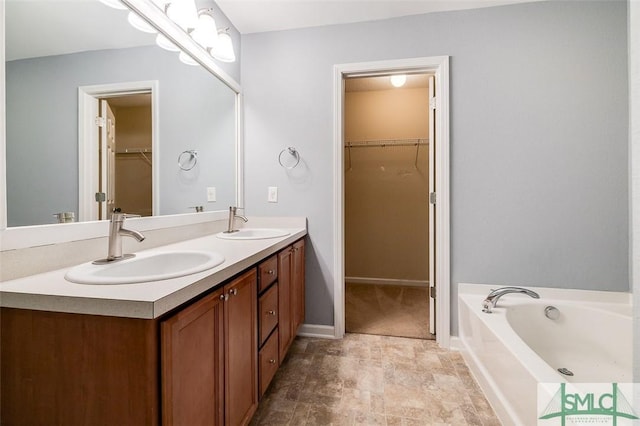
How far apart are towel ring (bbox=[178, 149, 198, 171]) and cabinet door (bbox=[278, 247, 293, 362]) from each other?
2.51ft

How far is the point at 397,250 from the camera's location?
3496 millimetres

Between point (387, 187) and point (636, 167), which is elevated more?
point (387, 187)

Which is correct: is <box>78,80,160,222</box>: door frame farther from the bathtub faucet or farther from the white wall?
the bathtub faucet

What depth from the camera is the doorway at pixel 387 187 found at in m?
3.38

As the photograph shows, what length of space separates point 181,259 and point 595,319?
233 centimetres

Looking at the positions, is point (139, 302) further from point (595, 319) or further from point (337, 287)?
point (595, 319)

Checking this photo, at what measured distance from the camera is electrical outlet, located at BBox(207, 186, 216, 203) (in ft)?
6.38

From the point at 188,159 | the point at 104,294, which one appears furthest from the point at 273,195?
the point at 104,294

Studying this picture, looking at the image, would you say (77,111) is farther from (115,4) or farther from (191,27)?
(191,27)

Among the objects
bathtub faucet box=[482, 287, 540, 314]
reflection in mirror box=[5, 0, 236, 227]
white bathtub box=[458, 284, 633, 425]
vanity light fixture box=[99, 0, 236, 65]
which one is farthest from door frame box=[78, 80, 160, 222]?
bathtub faucet box=[482, 287, 540, 314]

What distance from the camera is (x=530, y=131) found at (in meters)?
1.93

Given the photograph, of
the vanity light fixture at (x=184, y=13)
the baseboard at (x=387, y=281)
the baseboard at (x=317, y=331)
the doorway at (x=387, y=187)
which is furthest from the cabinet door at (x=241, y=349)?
the baseboard at (x=387, y=281)

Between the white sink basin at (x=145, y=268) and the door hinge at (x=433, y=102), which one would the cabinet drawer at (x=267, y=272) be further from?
the door hinge at (x=433, y=102)

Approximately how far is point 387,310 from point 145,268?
84.6 inches
